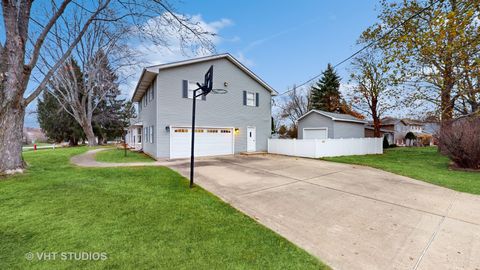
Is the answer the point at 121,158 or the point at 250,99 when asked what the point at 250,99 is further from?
the point at 121,158

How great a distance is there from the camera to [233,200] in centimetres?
455

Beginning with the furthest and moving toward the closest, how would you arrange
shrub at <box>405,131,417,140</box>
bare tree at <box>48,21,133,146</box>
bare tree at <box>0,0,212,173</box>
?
shrub at <box>405,131,417,140</box>, bare tree at <box>48,21,133,146</box>, bare tree at <box>0,0,212,173</box>

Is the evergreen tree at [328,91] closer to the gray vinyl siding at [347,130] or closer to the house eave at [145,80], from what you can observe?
the gray vinyl siding at [347,130]

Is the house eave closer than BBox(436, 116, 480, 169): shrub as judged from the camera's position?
No

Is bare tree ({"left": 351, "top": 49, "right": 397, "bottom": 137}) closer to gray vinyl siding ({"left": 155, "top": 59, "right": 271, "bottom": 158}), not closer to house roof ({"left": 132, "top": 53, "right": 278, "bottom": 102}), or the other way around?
house roof ({"left": 132, "top": 53, "right": 278, "bottom": 102})

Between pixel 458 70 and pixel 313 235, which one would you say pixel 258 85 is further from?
pixel 313 235

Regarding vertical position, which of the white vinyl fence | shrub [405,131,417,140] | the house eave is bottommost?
the white vinyl fence

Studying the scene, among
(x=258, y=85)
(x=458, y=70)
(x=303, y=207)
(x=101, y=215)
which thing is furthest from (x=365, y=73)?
(x=101, y=215)

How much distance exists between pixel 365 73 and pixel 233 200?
18.0 metres

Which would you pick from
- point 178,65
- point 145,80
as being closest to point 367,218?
point 178,65

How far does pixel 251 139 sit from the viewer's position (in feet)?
48.9

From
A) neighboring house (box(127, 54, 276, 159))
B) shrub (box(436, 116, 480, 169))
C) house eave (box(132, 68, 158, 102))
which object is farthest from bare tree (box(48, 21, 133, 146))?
shrub (box(436, 116, 480, 169))

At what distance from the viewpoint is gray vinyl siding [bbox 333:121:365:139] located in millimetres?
16156

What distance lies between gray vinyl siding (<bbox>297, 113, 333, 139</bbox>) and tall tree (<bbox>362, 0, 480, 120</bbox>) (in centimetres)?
553
